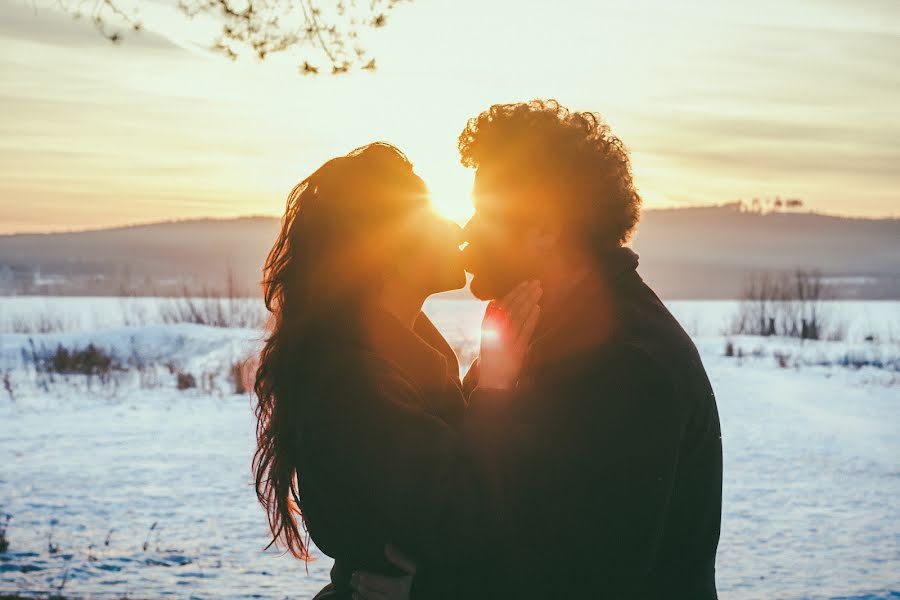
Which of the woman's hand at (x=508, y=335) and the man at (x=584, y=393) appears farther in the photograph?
the woman's hand at (x=508, y=335)

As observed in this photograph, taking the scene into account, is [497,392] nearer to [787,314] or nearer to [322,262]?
[322,262]

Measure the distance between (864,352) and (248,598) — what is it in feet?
61.7

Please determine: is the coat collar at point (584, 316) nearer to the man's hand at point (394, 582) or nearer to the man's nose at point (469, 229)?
the man's nose at point (469, 229)

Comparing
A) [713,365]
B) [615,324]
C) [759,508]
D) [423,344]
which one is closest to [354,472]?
[423,344]

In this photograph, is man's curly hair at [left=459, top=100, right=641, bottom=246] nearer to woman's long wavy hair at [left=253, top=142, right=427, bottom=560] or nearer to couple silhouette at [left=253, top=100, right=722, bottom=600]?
couple silhouette at [left=253, top=100, right=722, bottom=600]

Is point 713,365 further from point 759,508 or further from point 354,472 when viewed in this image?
point 354,472

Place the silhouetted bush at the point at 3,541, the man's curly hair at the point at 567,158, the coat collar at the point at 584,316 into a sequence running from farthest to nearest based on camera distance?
the silhouetted bush at the point at 3,541, the man's curly hair at the point at 567,158, the coat collar at the point at 584,316

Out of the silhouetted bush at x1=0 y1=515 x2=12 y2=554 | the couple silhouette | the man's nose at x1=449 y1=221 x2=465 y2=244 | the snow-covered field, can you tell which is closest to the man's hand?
the couple silhouette

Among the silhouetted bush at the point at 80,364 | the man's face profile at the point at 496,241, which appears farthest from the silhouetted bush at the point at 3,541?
the silhouetted bush at the point at 80,364

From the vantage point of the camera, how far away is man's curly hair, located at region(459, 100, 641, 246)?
2.88 meters

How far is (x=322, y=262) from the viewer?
2.67m

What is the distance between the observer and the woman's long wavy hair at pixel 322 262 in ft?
8.50

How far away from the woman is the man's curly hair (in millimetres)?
285

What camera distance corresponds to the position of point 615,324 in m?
2.54
